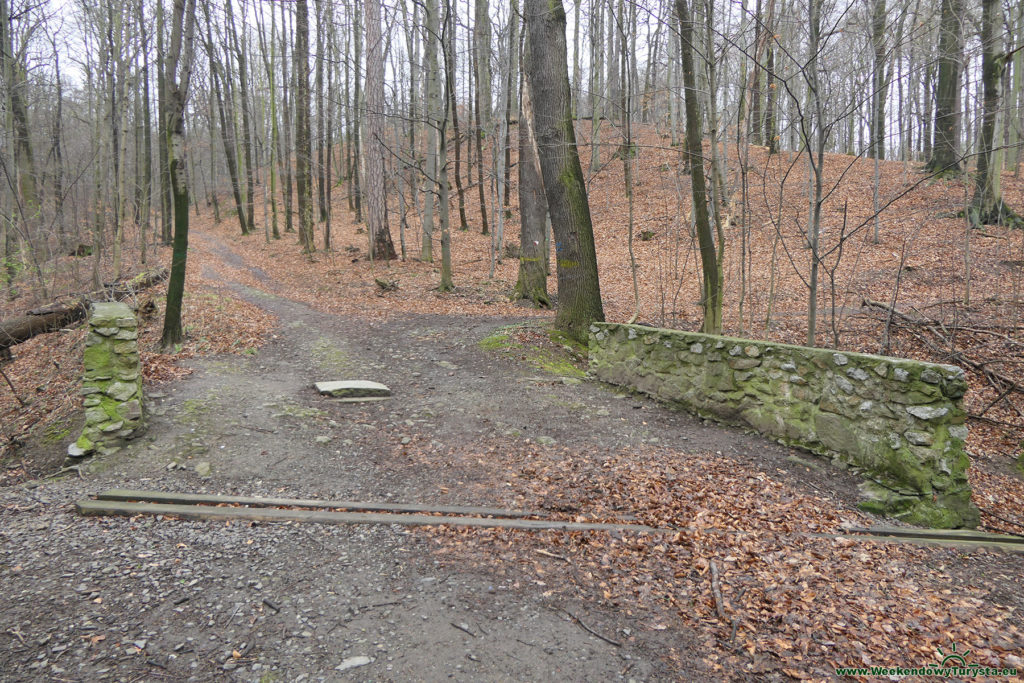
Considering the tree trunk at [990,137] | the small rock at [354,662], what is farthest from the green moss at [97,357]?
the tree trunk at [990,137]

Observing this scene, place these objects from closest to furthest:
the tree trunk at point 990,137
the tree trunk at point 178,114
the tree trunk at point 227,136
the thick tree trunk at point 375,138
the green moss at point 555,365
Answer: the tree trunk at point 178,114 < the green moss at point 555,365 < the tree trunk at point 990,137 < the thick tree trunk at point 375,138 < the tree trunk at point 227,136

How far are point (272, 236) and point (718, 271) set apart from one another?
21.2 m

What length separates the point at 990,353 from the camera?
27.6 ft

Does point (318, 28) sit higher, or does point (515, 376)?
point (318, 28)

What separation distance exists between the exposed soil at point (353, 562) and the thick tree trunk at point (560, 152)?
2680 mm

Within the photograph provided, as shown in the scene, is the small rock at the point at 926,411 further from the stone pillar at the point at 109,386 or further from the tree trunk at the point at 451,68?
the tree trunk at the point at 451,68

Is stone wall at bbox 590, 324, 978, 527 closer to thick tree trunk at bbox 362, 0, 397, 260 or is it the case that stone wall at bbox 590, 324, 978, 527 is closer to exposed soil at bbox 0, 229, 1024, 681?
exposed soil at bbox 0, 229, 1024, 681

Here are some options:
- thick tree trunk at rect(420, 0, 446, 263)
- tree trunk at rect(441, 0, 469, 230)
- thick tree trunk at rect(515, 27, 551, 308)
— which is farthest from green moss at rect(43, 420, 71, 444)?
tree trunk at rect(441, 0, 469, 230)

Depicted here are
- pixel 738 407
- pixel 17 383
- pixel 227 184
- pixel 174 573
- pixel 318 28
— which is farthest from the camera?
pixel 227 184

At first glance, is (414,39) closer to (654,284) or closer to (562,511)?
(654,284)

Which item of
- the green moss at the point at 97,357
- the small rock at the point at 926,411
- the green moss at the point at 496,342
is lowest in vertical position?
the small rock at the point at 926,411

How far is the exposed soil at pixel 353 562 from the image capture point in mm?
2754

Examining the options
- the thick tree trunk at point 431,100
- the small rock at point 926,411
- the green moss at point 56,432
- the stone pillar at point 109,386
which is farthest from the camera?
the thick tree trunk at point 431,100

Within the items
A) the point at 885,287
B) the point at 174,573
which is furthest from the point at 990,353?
the point at 174,573
